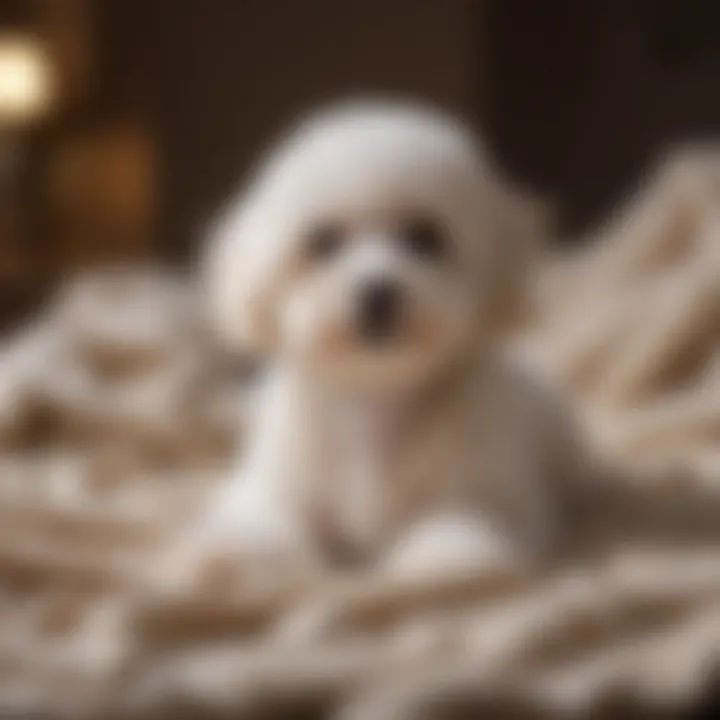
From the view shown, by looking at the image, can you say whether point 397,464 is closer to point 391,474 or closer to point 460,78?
point 391,474

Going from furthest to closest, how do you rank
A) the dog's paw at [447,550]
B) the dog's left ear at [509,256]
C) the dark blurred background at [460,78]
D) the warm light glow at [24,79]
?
the warm light glow at [24,79] < the dark blurred background at [460,78] < the dog's left ear at [509,256] < the dog's paw at [447,550]

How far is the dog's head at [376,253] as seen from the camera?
86cm

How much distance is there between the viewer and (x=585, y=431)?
3.91ft

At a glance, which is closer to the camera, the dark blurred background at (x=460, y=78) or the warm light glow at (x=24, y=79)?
the dark blurred background at (x=460, y=78)

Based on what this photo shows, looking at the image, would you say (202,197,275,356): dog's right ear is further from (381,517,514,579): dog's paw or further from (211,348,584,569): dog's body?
(381,517,514,579): dog's paw

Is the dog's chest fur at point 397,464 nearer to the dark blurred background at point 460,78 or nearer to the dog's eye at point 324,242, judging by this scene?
the dog's eye at point 324,242

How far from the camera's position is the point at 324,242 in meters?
0.90

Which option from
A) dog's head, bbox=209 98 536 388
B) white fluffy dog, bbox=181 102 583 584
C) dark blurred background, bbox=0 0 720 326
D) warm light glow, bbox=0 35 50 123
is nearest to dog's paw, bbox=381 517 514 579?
white fluffy dog, bbox=181 102 583 584

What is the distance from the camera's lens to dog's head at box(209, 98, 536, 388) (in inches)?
33.9

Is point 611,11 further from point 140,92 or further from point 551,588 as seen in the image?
point 551,588

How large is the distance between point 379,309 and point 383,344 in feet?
0.08

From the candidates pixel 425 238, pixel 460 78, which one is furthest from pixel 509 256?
pixel 460 78

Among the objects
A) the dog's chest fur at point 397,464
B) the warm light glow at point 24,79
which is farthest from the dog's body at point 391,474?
the warm light glow at point 24,79

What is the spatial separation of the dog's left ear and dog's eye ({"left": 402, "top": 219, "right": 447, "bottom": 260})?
0.04 m
